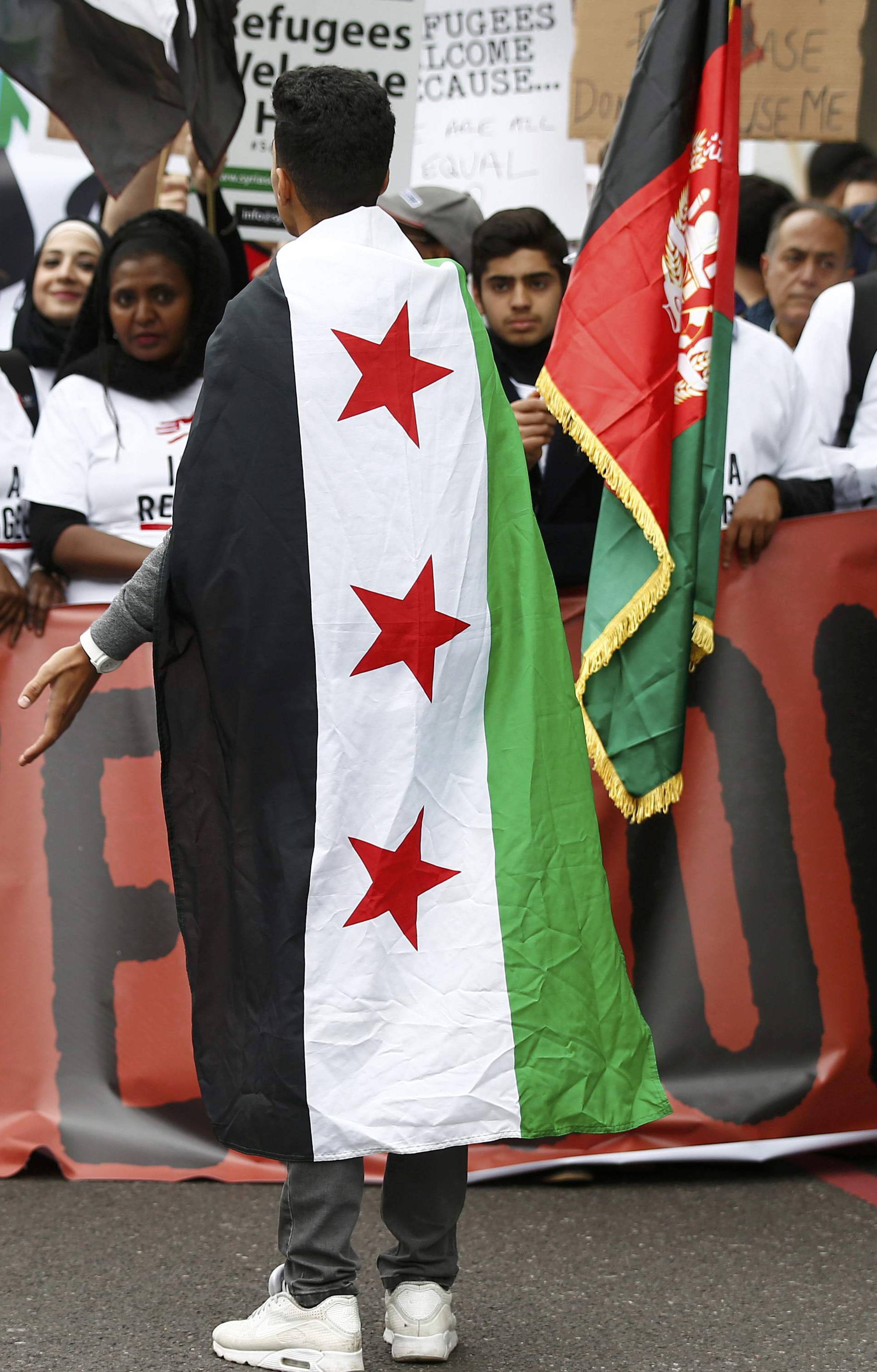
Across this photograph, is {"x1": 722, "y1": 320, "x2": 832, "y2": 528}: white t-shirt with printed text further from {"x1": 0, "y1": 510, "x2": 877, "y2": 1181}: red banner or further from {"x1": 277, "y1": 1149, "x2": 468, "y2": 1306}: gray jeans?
{"x1": 277, "y1": 1149, "x2": 468, "y2": 1306}: gray jeans

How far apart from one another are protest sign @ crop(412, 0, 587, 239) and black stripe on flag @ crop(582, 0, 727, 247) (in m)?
1.98

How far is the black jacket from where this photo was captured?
146 inches

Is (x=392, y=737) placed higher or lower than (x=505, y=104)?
lower

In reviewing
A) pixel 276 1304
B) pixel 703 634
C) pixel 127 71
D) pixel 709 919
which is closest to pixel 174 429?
pixel 127 71

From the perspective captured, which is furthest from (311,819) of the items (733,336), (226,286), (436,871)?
(226,286)

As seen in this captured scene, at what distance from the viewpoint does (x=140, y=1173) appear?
3627mm

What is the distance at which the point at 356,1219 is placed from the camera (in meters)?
2.57

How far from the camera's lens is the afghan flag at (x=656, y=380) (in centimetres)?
336

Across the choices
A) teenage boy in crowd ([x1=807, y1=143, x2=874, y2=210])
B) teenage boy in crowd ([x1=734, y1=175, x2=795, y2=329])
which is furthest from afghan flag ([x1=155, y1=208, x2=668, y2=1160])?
teenage boy in crowd ([x1=807, y1=143, x2=874, y2=210])

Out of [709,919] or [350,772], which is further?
[709,919]

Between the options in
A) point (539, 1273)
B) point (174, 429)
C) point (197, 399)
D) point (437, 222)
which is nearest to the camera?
point (539, 1273)

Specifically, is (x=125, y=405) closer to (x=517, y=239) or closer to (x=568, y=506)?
(x=517, y=239)

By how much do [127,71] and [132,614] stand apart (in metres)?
2.51

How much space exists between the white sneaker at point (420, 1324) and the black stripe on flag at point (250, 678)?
15.8 inches
